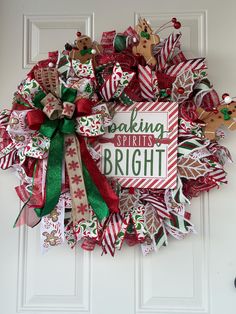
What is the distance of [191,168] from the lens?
3.05ft

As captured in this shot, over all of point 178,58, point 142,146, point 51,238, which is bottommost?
point 51,238

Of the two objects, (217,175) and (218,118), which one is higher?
(218,118)

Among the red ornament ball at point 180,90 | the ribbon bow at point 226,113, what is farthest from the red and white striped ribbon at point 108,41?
the ribbon bow at point 226,113

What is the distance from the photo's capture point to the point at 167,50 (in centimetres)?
94

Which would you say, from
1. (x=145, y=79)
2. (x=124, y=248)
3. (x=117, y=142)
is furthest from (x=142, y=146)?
(x=124, y=248)

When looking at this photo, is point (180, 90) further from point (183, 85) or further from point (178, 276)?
point (178, 276)

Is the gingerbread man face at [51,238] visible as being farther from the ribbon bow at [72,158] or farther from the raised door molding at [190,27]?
the raised door molding at [190,27]

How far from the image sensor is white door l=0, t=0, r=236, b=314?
39.4 inches

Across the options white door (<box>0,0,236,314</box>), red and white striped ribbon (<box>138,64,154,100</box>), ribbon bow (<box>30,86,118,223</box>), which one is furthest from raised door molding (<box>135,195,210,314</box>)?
red and white striped ribbon (<box>138,64,154,100</box>)

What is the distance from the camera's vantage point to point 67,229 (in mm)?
947

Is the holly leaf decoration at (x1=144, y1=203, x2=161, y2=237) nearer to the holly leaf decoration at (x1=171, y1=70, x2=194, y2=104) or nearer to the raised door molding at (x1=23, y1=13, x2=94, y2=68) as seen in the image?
the holly leaf decoration at (x1=171, y1=70, x2=194, y2=104)

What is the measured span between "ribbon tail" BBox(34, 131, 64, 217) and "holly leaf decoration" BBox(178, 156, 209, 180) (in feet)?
0.99

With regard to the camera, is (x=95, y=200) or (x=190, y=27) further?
(x=190, y=27)

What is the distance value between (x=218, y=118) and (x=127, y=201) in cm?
31
